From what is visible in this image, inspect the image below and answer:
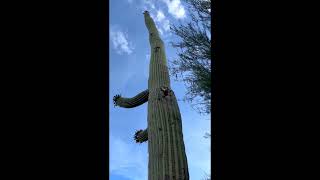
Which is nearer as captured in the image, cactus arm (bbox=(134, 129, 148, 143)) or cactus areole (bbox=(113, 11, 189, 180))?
cactus areole (bbox=(113, 11, 189, 180))

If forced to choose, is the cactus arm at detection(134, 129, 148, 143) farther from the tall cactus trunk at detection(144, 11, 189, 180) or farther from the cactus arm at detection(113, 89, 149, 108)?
the tall cactus trunk at detection(144, 11, 189, 180)

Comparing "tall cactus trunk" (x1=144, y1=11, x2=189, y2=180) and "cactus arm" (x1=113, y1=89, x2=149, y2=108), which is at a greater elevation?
"cactus arm" (x1=113, y1=89, x2=149, y2=108)

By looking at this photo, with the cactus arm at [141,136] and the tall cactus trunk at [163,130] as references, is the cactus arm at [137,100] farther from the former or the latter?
the cactus arm at [141,136]

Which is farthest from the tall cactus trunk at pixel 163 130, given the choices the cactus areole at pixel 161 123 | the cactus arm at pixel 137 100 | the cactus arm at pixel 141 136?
the cactus arm at pixel 141 136

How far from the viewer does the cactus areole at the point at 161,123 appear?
8.45 ft

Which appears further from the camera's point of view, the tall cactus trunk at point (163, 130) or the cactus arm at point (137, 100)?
the cactus arm at point (137, 100)

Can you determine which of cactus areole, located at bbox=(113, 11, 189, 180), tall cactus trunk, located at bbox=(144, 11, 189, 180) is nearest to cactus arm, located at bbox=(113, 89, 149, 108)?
cactus areole, located at bbox=(113, 11, 189, 180)

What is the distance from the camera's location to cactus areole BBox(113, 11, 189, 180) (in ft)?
8.45

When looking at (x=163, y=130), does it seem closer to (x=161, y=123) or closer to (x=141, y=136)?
(x=161, y=123)

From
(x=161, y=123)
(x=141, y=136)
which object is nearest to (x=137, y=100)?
(x=141, y=136)
